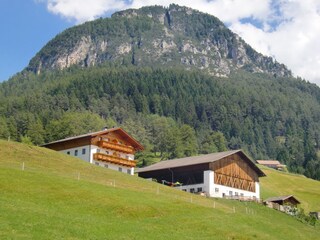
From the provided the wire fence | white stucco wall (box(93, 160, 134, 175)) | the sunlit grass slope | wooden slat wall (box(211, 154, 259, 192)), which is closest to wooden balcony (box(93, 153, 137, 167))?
white stucco wall (box(93, 160, 134, 175))

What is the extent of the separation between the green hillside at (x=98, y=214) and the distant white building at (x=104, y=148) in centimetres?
2557

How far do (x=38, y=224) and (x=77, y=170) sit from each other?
116 feet

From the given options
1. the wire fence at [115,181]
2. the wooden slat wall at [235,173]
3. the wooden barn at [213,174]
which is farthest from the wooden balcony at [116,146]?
the wire fence at [115,181]

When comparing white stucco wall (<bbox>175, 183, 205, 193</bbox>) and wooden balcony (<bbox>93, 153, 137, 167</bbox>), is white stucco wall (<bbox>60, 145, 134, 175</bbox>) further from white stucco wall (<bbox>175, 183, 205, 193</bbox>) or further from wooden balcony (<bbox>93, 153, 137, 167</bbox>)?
white stucco wall (<bbox>175, 183, 205, 193</bbox>)

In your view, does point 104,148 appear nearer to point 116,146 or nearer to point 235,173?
point 116,146

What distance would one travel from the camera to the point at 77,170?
235 feet

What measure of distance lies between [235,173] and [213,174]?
7.37 meters

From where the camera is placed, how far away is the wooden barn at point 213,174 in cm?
9444

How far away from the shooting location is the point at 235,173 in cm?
10044

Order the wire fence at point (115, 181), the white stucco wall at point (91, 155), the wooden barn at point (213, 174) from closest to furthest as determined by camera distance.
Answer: the wire fence at point (115, 181) < the white stucco wall at point (91, 155) < the wooden barn at point (213, 174)

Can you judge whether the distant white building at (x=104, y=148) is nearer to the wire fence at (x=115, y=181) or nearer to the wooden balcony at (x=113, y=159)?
the wooden balcony at (x=113, y=159)

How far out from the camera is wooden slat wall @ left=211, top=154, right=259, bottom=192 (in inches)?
3789

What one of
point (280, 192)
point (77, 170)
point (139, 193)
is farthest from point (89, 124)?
point (139, 193)

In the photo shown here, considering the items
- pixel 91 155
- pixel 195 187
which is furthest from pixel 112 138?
pixel 195 187
